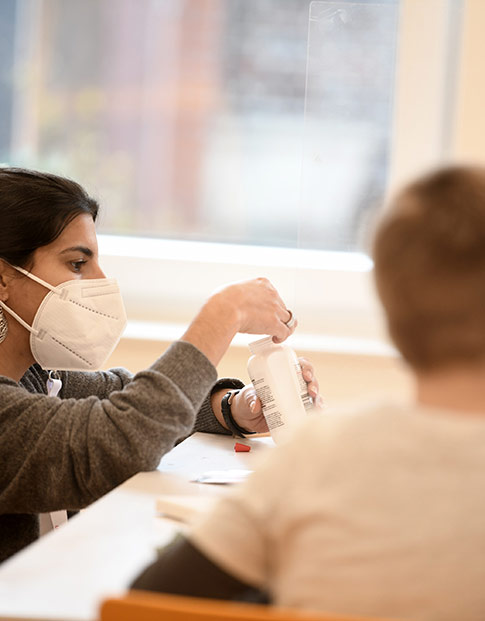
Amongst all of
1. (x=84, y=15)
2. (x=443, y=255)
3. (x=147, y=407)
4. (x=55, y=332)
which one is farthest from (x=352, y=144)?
(x=443, y=255)

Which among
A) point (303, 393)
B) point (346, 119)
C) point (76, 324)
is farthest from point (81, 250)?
point (346, 119)

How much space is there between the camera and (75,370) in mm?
1578

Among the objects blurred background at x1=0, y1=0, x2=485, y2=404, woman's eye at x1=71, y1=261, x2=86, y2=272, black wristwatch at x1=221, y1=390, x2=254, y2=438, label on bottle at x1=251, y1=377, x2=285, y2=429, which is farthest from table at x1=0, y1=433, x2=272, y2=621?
blurred background at x1=0, y1=0, x2=485, y2=404

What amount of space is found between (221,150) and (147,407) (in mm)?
1681

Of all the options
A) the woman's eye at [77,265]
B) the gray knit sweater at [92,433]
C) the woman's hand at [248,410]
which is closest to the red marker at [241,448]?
the woman's hand at [248,410]

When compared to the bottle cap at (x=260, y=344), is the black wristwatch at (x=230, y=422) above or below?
below

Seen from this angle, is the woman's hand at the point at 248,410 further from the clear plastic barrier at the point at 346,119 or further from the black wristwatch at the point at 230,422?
the clear plastic barrier at the point at 346,119

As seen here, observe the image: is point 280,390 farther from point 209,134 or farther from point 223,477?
point 209,134

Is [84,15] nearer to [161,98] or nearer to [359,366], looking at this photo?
[161,98]

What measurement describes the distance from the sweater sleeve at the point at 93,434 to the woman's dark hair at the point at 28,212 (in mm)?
310

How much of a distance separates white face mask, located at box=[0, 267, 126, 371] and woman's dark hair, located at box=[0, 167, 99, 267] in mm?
48

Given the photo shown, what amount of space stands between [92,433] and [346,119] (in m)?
1.66

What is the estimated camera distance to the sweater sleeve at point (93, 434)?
4.03ft

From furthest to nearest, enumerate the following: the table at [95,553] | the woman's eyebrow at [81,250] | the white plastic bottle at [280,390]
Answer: the woman's eyebrow at [81,250] < the white plastic bottle at [280,390] < the table at [95,553]
